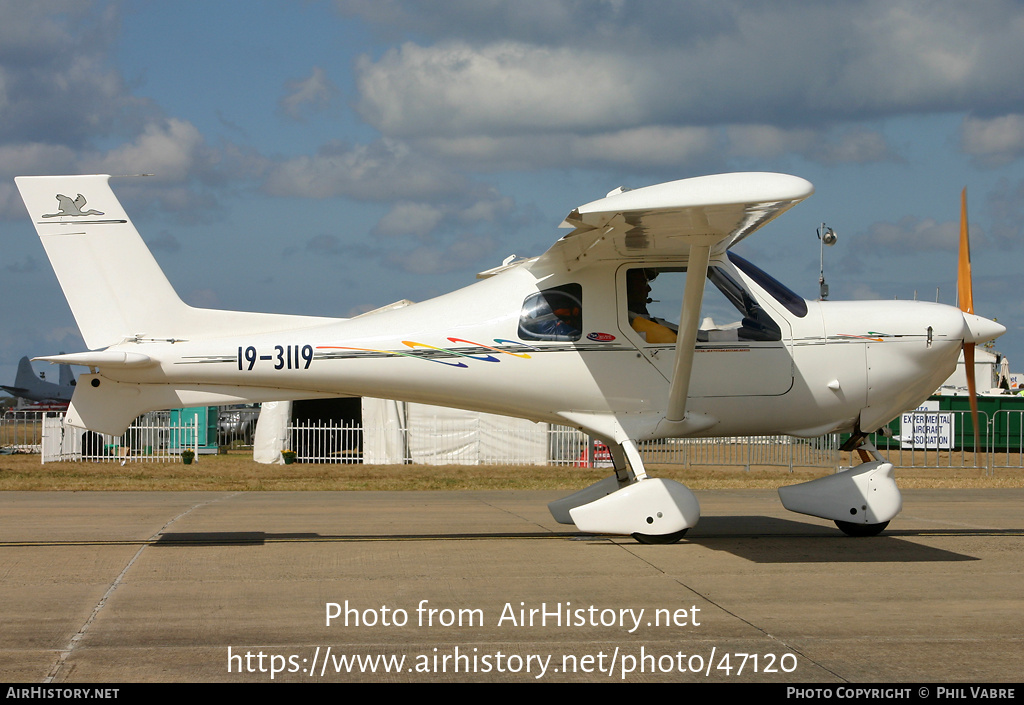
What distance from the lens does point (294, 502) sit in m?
14.1

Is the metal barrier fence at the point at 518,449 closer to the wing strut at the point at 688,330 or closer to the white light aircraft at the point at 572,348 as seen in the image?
the white light aircraft at the point at 572,348

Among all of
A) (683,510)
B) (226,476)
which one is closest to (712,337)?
(683,510)

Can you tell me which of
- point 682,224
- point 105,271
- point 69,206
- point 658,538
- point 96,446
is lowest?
point 96,446

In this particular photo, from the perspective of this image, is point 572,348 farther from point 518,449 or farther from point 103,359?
point 518,449

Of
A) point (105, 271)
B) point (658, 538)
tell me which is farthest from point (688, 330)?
point (105, 271)

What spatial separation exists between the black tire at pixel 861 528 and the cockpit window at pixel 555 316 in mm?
3398

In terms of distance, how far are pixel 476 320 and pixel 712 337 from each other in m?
2.30

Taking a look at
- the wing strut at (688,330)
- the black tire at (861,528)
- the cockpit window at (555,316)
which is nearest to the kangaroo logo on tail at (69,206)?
the cockpit window at (555,316)

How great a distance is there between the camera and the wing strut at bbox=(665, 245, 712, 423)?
8.15 metres

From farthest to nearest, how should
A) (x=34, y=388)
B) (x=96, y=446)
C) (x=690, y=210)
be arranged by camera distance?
→ (x=34, y=388)
(x=96, y=446)
(x=690, y=210)

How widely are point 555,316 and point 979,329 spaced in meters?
4.17

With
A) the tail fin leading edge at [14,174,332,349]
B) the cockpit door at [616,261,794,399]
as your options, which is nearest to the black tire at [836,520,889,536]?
the cockpit door at [616,261,794,399]

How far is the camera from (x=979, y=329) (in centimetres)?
916
